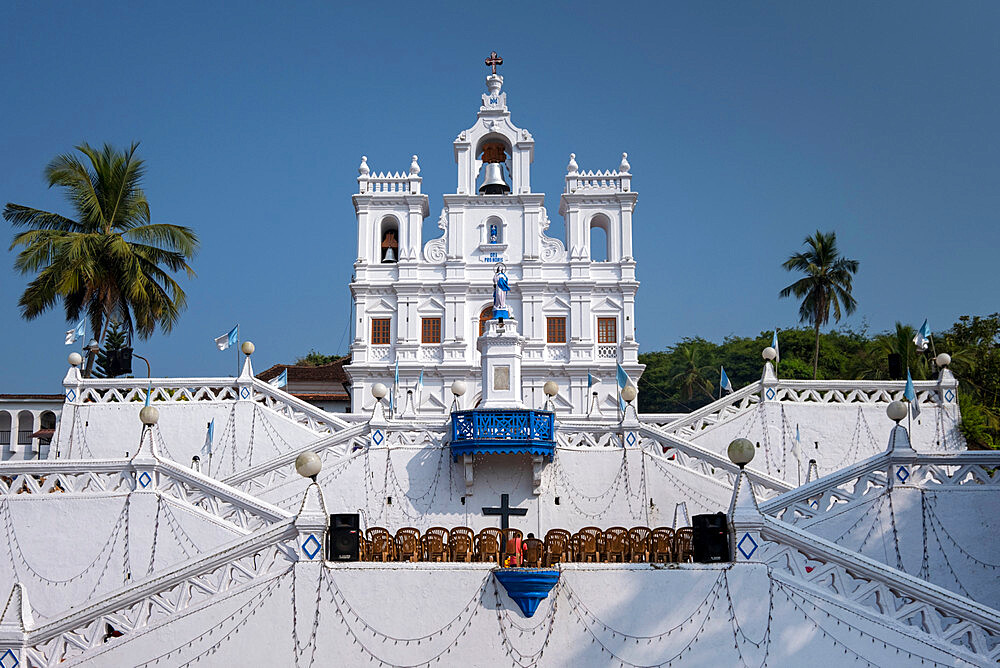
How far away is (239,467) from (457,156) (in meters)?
19.7

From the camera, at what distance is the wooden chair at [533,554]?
1628 cm

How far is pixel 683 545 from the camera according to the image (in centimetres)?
1688

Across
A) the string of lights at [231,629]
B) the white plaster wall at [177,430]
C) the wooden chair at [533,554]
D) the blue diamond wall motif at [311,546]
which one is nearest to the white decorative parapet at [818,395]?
the white plaster wall at [177,430]

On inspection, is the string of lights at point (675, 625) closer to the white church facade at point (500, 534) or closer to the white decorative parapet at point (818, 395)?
the white church facade at point (500, 534)

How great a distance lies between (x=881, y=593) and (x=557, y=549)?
5.42 m

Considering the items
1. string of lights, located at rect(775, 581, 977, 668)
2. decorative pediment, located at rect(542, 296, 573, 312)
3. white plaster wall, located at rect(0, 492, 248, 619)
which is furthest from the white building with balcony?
string of lights, located at rect(775, 581, 977, 668)

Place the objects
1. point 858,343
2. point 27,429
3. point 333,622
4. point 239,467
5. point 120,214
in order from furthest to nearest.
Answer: point 858,343 < point 27,429 < point 120,214 < point 239,467 < point 333,622

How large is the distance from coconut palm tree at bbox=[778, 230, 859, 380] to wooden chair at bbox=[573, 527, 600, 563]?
31.9 metres

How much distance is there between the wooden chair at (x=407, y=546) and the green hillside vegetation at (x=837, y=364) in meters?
19.9

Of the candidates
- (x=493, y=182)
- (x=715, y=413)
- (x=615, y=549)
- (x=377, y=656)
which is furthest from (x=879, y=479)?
(x=493, y=182)

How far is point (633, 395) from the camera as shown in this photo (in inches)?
999

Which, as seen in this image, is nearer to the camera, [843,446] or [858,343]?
[843,446]

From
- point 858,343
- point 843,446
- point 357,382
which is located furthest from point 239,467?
point 858,343

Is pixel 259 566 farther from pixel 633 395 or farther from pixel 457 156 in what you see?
pixel 457 156
